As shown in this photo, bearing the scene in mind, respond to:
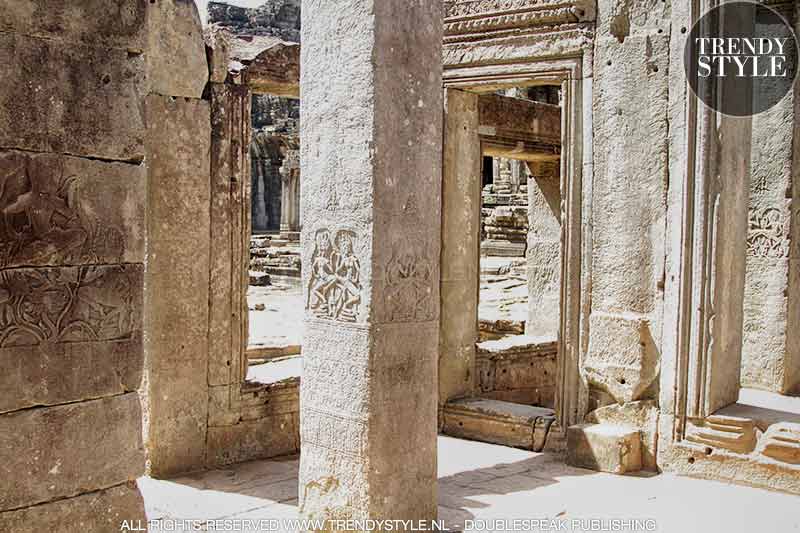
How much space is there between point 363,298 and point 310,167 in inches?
30.6

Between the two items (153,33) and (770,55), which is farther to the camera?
(770,55)

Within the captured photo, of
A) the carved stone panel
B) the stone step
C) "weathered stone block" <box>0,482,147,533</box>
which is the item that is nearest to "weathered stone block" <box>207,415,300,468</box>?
the stone step

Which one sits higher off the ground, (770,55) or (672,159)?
(770,55)

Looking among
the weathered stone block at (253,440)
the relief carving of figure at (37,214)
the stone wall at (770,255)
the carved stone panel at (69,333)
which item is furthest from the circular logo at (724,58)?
the relief carving of figure at (37,214)

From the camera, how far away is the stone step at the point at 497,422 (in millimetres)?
6637

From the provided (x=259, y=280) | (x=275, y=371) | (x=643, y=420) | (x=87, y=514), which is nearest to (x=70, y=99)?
(x=87, y=514)

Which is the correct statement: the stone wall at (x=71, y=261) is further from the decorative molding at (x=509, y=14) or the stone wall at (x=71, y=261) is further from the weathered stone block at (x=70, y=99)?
the decorative molding at (x=509, y=14)

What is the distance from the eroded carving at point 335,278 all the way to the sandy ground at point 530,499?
4.44ft

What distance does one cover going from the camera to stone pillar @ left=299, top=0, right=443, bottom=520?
4051mm

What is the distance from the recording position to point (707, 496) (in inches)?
208

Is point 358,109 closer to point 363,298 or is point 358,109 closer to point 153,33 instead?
point 363,298

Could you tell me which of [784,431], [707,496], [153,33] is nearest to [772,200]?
[784,431]

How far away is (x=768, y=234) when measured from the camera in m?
7.18

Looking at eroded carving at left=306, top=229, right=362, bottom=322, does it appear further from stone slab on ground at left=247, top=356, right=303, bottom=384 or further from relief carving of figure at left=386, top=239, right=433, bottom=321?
stone slab on ground at left=247, top=356, right=303, bottom=384
